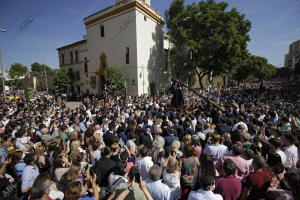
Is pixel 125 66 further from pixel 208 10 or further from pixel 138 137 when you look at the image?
pixel 138 137

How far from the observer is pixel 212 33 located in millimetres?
21094

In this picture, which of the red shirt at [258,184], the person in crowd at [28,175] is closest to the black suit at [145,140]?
the person in crowd at [28,175]

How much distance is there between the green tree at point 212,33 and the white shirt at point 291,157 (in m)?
19.5

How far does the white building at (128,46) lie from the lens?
67.7 feet

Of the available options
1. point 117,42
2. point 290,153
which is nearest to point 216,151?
point 290,153

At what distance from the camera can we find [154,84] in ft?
80.5

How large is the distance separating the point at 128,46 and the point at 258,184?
856 inches

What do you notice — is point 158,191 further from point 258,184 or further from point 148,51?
point 148,51

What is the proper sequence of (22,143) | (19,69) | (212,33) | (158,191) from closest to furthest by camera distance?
(158,191), (22,143), (212,33), (19,69)

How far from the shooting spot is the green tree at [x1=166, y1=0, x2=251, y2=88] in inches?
789

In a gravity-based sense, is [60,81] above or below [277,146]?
above

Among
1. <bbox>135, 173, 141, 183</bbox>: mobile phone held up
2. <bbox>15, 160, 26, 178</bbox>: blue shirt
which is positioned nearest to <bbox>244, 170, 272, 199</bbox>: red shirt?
<bbox>135, 173, 141, 183</bbox>: mobile phone held up

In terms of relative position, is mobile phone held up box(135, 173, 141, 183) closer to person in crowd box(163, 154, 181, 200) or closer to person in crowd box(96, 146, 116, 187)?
person in crowd box(163, 154, 181, 200)

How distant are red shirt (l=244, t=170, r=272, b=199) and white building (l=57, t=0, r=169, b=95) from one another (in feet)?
64.4
